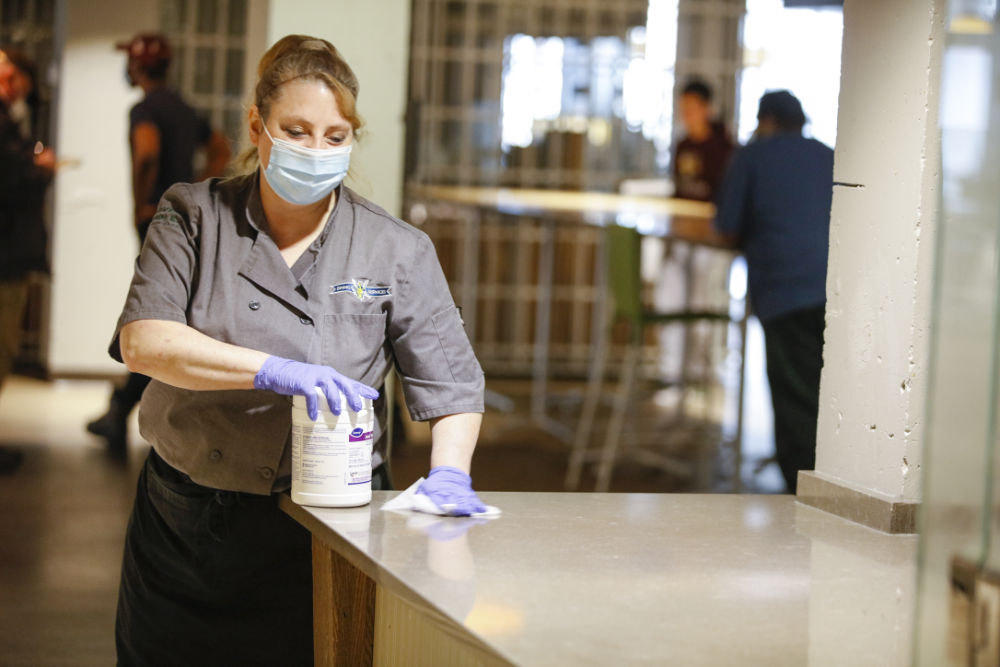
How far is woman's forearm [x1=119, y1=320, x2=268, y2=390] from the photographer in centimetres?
154

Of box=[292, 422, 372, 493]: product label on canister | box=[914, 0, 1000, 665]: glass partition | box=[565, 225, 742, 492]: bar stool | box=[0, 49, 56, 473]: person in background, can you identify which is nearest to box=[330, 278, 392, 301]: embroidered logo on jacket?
box=[292, 422, 372, 493]: product label on canister

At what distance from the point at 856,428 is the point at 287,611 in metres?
0.93

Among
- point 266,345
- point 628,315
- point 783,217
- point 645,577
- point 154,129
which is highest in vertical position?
point 154,129

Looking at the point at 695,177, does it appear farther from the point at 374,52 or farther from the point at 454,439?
the point at 454,439

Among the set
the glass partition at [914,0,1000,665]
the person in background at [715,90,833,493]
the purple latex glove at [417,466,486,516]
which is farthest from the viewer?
the person in background at [715,90,833,493]

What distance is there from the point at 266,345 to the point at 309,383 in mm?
208

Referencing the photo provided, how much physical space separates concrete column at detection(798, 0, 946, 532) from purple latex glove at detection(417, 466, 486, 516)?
0.59 meters

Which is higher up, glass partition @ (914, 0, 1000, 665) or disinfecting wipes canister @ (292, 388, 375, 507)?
glass partition @ (914, 0, 1000, 665)

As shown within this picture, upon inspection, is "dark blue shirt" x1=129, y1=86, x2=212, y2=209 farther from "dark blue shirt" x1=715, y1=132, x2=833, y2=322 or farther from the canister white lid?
the canister white lid

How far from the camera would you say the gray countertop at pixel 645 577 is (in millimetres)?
1141

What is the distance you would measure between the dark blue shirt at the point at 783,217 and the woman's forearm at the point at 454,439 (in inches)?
91.0

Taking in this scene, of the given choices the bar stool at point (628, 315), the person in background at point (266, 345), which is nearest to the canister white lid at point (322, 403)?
the person in background at point (266, 345)

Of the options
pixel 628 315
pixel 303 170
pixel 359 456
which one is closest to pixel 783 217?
pixel 628 315

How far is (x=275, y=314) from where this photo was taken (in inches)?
65.6
